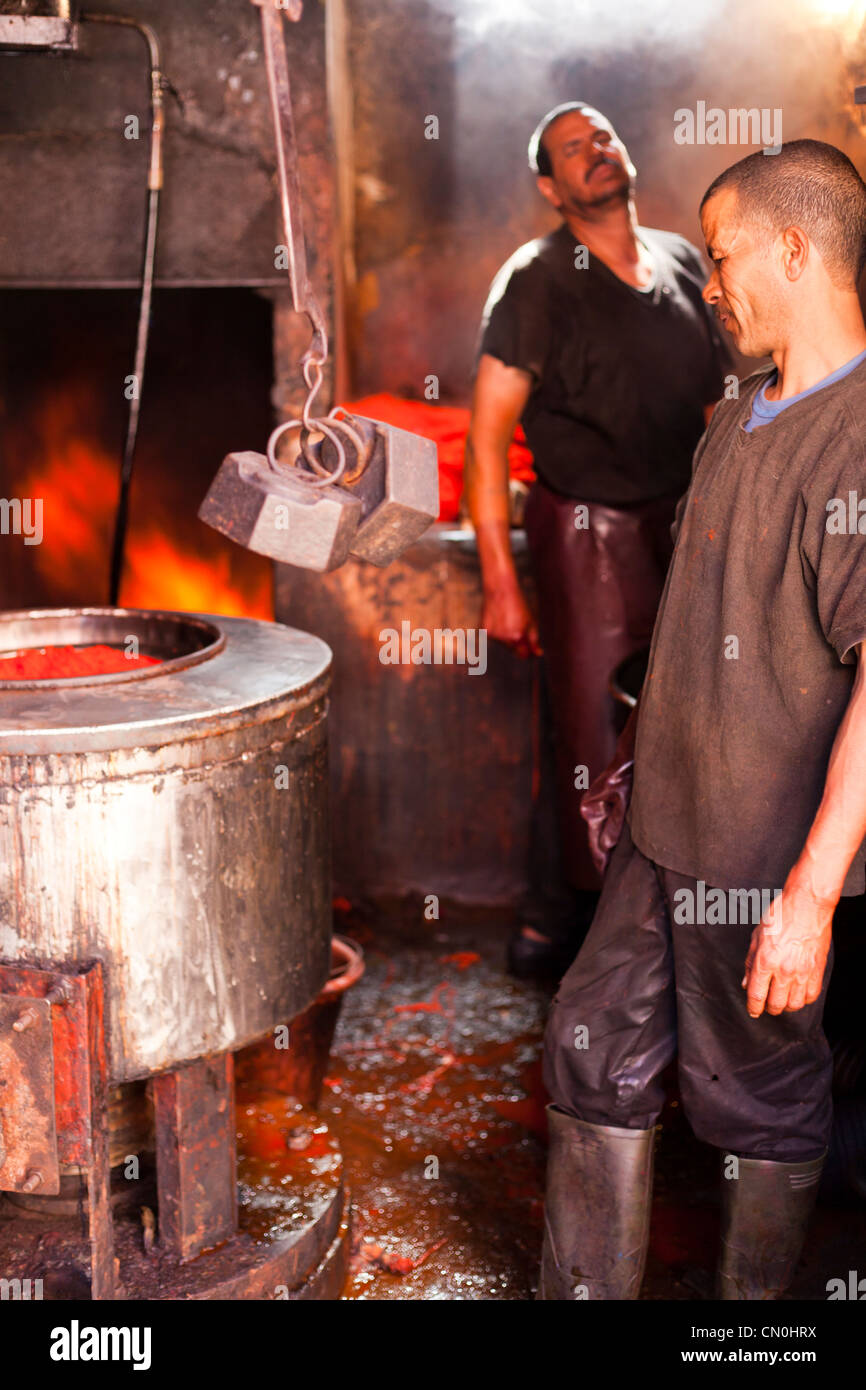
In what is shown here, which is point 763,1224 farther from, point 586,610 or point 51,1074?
point 586,610

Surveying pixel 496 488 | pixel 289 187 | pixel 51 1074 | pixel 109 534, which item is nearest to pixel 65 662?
pixel 51 1074

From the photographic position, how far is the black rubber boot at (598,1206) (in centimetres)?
238

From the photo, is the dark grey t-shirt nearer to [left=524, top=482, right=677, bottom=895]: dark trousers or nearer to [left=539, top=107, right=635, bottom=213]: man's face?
[left=524, top=482, right=677, bottom=895]: dark trousers

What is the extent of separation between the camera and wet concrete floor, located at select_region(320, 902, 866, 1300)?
2840 mm

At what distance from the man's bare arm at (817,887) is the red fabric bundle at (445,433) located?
2556mm

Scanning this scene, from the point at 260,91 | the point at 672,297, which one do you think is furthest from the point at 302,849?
the point at 260,91

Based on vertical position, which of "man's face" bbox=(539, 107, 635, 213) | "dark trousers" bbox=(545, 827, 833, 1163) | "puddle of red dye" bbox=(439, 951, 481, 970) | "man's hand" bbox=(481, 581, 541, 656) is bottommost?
"puddle of red dye" bbox=(439, 951, 481, 970)

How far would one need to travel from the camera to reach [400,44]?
16.6 feet

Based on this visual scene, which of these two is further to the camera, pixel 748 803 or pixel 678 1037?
pixel 678 1037

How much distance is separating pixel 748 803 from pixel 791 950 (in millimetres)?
300

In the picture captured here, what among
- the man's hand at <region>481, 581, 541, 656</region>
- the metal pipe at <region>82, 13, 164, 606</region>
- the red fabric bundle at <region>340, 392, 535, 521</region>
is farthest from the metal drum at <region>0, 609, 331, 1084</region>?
the red fabric bundle at <region>340, 392, 535, 521</region>

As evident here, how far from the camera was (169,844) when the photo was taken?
2.28 metres

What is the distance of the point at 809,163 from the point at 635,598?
174 centimetres

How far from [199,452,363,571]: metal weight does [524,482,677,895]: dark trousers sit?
1.79 metres
